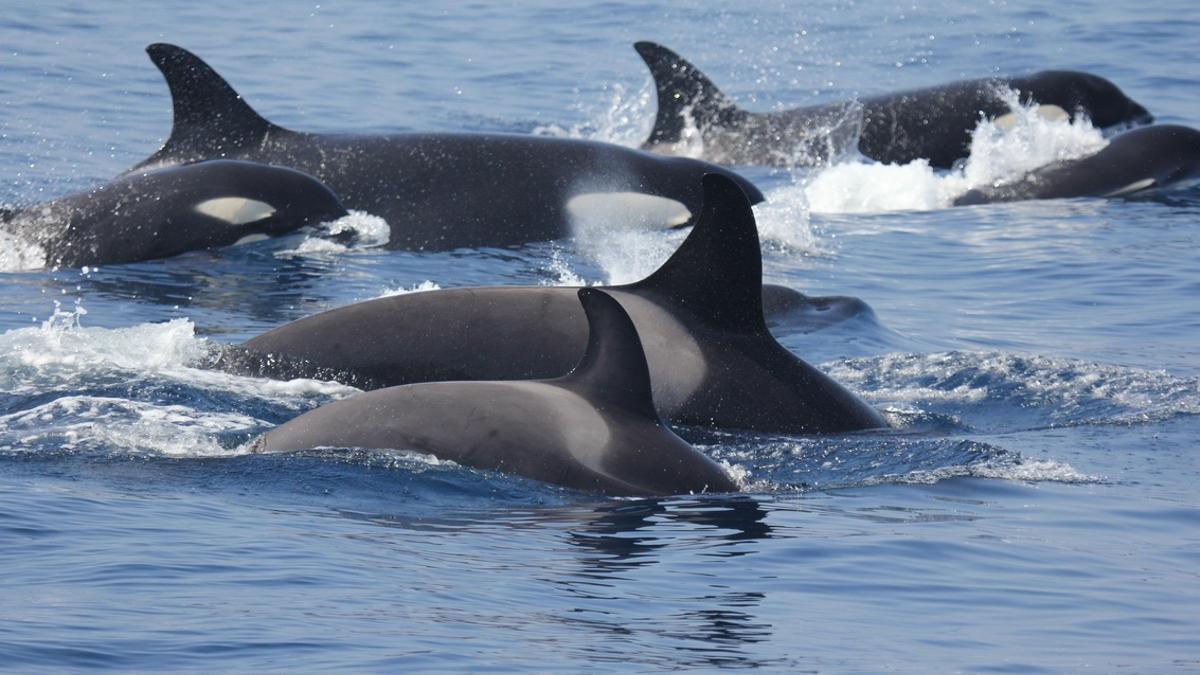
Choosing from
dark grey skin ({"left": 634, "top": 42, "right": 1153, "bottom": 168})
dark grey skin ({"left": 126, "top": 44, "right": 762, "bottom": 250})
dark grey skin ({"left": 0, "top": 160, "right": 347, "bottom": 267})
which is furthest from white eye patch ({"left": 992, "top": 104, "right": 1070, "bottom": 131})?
dark grey skin ({"left": 0, "top": 160, "right": 347, "bottom": 267})

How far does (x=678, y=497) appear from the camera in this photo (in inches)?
Result: 333

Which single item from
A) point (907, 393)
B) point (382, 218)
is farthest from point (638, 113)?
point (907, 393)

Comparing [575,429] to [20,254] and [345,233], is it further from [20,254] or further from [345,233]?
[20,254]

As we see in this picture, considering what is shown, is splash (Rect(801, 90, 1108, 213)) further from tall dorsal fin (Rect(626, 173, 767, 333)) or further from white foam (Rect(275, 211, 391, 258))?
tall dorsal fin (Rect(626, 173, 767, 333))

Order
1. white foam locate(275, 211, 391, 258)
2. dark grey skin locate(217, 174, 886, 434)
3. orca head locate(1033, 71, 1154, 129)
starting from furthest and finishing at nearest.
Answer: orca head locate(1033, 71, 1154, 129), white foam locate(275, 211, 391, 258), dark grey skin locate(217, 174, 886, 434)

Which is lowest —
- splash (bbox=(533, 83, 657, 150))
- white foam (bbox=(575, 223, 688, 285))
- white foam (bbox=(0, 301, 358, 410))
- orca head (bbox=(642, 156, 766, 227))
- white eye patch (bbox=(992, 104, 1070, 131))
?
white foam (bbox=(0, 301, 358, 410))

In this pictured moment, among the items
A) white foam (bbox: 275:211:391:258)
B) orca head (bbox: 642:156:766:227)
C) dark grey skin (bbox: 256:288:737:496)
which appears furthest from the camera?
orca head (bbox: 642:156:766:227)

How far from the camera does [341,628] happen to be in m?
6.56

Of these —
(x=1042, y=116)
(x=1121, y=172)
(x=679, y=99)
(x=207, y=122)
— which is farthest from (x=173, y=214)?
(x=1042, y=116)

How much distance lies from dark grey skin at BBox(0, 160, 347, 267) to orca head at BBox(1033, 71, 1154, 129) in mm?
11225

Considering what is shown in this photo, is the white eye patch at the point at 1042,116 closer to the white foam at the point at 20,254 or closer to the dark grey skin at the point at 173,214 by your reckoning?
the dark grey skin at the point at 173,214

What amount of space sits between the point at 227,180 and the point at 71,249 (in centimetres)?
129

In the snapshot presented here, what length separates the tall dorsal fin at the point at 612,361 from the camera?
823 cm

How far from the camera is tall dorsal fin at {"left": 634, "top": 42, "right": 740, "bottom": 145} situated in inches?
875
